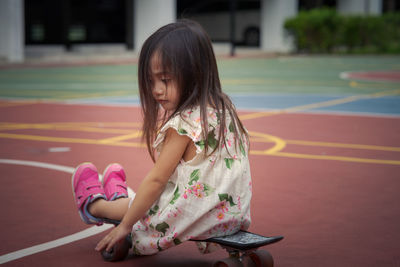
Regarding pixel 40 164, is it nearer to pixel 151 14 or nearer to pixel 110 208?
pixel 110 208

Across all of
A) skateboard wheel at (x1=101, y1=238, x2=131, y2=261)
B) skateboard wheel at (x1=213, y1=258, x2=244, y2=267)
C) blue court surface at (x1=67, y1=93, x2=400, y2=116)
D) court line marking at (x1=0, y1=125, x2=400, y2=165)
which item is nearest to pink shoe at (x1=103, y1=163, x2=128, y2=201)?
skateboard wheel at (x1=101, y1=238, x2=131, y2=261)

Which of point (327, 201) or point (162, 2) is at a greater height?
point (162, 2)

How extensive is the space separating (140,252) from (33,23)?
3411cm

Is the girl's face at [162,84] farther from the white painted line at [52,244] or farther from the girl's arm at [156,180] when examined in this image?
the white painted line at [52,244]

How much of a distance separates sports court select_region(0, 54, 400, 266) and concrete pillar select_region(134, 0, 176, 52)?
21.7m

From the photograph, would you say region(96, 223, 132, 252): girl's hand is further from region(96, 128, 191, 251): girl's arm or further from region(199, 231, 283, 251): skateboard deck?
region(199, 231, 283, 251): skateboard deck

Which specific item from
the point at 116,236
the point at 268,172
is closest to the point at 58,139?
the point at 268,172

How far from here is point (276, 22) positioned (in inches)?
1614

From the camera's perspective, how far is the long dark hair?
3273 mm

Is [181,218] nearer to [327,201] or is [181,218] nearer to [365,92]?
[327,201]

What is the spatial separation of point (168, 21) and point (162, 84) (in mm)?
32548

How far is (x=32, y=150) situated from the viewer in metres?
7.17

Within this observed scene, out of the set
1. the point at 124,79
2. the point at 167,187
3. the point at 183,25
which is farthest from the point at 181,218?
the point at 124,79

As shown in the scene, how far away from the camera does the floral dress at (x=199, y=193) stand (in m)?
3.30
